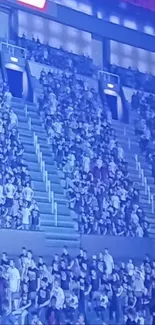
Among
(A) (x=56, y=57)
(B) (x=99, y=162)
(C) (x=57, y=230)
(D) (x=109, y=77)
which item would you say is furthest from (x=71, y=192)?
(D) (x=109, y=77)

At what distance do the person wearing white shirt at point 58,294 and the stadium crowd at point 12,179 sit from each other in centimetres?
50

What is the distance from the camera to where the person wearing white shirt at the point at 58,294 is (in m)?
5.54

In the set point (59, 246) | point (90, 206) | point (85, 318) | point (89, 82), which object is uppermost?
point (89, 82)

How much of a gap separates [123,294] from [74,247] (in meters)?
0.62

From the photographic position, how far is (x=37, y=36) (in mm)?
6387

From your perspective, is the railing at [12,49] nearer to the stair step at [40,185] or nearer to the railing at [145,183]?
the stair step at [40,185]

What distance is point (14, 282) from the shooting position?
17.6 feet

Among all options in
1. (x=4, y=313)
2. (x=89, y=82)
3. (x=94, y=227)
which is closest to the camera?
(x=4, y=313)

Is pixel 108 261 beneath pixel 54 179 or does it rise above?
beneath

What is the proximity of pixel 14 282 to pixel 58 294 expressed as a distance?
405mm

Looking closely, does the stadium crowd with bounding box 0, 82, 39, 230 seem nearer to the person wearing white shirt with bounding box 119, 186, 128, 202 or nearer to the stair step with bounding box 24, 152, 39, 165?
the stair step with bounding box 24, 152, 39, 165

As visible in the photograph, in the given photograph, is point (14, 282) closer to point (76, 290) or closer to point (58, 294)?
point (58, 294)

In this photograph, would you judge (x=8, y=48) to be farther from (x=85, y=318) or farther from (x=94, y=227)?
(x=85, y=318)

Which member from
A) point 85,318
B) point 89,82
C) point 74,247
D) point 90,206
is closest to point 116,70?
point 89,82
